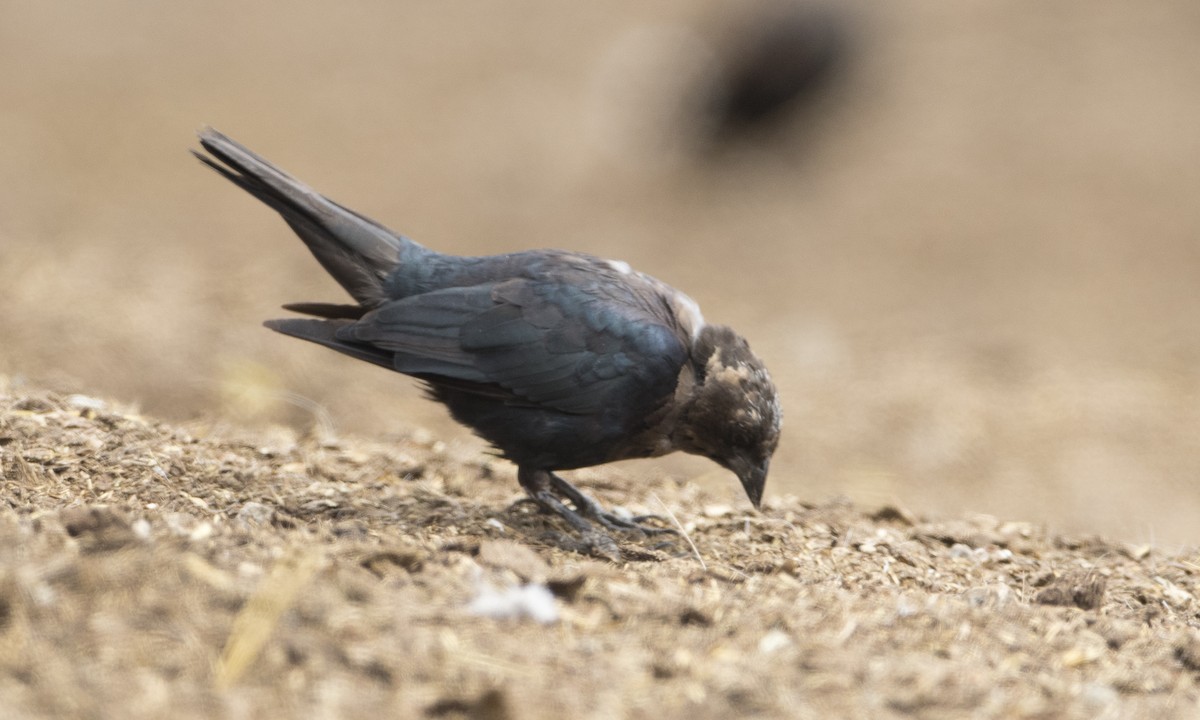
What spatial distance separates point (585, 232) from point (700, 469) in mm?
5227

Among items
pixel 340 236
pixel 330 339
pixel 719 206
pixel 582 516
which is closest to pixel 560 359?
pixel 582 516

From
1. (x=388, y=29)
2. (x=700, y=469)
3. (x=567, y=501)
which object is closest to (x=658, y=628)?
(x=567, y=501)

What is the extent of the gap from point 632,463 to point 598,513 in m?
2.44

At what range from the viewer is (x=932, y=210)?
13.0 m

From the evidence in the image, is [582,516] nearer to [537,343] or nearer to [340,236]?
[537,343]

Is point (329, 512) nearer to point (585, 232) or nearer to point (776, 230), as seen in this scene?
point (585, 232)

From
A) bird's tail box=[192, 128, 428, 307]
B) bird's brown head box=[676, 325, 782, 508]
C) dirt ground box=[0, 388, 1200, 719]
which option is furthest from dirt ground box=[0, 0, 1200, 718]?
bird's tail box=[192, 128, 428, 307]

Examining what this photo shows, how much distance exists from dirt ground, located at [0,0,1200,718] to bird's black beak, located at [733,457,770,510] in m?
0.14

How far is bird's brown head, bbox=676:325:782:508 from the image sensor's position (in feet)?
15.2

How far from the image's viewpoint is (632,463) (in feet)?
24.1

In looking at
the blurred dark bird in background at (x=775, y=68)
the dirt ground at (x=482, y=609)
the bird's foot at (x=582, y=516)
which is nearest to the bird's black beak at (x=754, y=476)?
the dirt ground at (x=482, y=609)

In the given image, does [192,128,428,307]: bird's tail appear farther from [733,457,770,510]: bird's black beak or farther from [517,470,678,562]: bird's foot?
[733,457,770,510]: bird's black beak

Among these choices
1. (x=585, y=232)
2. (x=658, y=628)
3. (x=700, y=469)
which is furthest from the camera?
(x=585, y=232)

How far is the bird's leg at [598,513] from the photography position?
4.88 m
